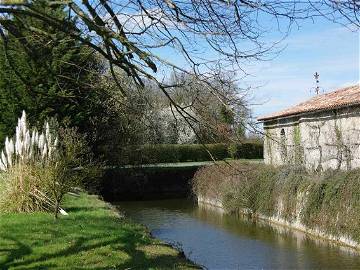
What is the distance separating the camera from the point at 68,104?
24938mm

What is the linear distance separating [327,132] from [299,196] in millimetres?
3255

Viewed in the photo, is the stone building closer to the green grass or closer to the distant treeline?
the distant treeline

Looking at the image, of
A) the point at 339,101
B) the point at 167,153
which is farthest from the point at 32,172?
the point at 167,153

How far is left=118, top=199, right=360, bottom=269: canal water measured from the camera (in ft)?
44.4

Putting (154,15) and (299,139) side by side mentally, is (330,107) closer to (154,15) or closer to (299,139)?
(299,139)

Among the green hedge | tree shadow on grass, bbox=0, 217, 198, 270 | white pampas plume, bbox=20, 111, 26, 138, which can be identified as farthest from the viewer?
the green hedge

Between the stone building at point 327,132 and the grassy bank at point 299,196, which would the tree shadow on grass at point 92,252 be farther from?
the stone building at point 327,132

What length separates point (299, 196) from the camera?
728 inches

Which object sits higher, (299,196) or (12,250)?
(299,196)

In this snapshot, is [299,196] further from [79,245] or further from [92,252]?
[92,252]

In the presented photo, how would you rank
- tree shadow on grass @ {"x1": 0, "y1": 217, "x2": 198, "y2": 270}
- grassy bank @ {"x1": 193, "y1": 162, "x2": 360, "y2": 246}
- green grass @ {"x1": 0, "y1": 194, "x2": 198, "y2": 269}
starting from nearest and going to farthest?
tree shadow on grass @ {"x1": 0, "y1": 217, "x2": 198, "y2": 270}, green grass @ {"x1": 0, "y1": 194, "x2": 198, "y2": 269}, grassy bank @ {"x1": 193, "y1": 162, "x2": 360, "y2": 246}

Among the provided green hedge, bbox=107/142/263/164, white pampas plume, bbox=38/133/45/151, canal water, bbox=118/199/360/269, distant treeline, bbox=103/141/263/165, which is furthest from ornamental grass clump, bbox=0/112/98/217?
green hedge, bbox=107/142/263/164

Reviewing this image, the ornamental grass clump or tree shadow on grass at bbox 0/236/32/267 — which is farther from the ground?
the ornamental grass clump

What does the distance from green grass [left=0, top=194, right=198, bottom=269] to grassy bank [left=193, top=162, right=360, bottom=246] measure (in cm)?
291
